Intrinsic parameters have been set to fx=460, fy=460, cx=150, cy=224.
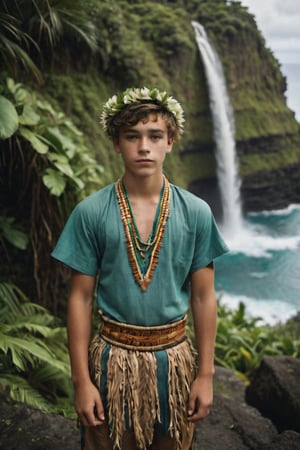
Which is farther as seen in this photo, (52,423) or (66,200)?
(66,200)

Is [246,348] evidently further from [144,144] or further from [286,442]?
[144,144]

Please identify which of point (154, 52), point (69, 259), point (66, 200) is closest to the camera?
point (69, 259)

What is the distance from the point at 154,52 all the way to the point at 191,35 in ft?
8.01

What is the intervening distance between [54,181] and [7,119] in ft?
2.25

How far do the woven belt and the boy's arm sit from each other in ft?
0.36

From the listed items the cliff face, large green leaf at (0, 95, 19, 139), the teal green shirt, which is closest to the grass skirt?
the teal green shirt

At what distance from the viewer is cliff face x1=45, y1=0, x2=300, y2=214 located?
1339 cm

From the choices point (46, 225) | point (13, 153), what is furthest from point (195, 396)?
point (13, 153)

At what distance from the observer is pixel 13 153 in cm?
414

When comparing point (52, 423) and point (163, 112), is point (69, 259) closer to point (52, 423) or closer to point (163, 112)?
point (163, 112)

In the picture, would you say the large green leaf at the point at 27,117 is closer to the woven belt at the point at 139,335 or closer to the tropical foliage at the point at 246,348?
the woven belt at the point at 139,335

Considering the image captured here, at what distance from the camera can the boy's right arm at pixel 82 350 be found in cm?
181

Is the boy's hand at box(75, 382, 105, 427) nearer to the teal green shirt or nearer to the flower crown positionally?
the teal green shirt

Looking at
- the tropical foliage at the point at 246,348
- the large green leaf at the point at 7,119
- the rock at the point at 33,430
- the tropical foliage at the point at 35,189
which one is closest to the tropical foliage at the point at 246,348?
the tropical foliage at the point at 246,348
